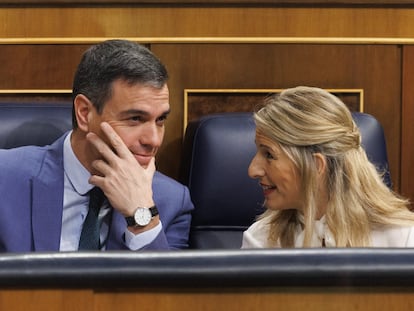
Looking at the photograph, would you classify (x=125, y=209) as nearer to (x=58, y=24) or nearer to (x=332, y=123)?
(x=332, y=123)

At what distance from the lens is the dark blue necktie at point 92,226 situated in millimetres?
760

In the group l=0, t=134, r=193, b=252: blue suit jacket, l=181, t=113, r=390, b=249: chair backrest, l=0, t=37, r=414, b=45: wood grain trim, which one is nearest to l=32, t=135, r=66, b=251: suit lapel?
l=0, t=134, r=193, b=252: blue suit jacket

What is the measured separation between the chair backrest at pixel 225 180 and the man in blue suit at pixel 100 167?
0.33 feet

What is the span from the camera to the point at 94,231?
30.2 inches

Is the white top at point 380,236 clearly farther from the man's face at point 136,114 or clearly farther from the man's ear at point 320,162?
the man's face at point 136,114

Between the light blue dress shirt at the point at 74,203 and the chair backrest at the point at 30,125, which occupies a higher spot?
the chair backrest at the point at 30,125

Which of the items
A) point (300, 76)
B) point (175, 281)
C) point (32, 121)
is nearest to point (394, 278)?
point (175, 281)

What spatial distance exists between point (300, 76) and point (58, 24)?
32 centimetres

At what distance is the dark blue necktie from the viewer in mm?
760

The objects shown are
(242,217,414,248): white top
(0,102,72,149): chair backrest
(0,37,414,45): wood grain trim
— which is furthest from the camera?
(0,37,414,45): wood grain trim

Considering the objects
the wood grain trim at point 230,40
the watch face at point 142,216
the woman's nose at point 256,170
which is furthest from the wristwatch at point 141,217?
the wood grain trim at point 230,40

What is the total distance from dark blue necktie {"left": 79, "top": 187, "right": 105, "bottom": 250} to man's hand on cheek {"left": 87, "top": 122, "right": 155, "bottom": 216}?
0.07 ft

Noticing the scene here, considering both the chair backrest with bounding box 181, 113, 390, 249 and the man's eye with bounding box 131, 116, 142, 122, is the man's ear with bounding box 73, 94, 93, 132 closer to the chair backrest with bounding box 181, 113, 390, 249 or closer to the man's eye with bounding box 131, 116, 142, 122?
the man's eye with bounding box 131, 116, 142, 122

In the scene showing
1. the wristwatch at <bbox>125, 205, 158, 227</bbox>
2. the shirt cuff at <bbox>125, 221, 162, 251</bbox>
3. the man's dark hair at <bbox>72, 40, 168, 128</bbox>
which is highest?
the man's dark hair at <bbox>72, 40, 168, 128</bbox>
